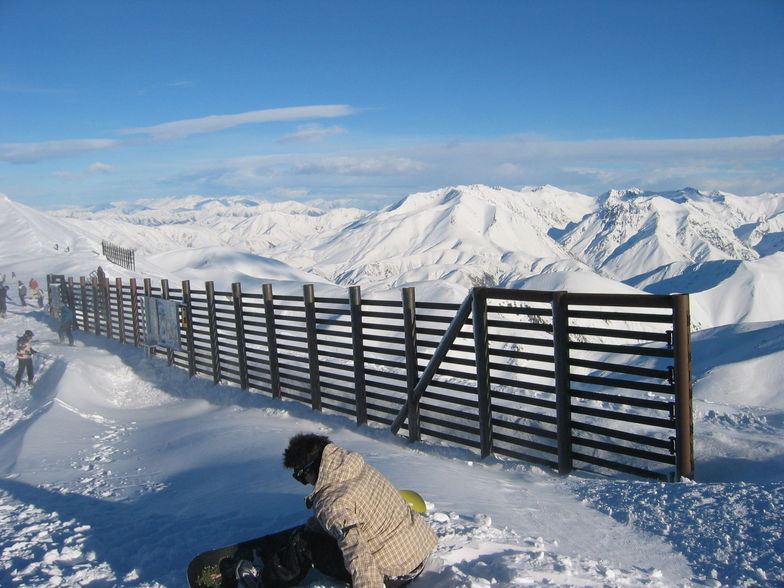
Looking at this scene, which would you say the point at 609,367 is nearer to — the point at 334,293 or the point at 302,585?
the point at 302,585

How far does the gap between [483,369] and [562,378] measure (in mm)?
1000

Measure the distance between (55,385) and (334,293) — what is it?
1222 cm

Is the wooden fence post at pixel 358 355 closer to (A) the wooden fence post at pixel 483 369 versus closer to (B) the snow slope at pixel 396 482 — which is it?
(B) the snow slope at pixel 396 482

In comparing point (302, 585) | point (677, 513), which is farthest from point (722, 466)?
point (302, 585)

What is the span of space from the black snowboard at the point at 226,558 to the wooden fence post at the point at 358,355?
15.2 feet

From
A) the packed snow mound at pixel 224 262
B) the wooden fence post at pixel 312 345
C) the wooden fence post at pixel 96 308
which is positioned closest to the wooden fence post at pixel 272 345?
the wooden fence post at pixel 312 345

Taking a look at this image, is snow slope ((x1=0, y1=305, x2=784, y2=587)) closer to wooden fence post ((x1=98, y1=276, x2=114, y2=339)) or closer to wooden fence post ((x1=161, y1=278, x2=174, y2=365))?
wooden fence post ((x1=161, y1=278, x2=174, y2=365))

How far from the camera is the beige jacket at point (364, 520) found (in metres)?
3.25

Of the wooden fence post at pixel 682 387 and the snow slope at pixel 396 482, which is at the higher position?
the wooden fence post at pixel 682 387

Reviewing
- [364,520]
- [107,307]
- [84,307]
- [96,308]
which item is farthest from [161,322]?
[364,520]

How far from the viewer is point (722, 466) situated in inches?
253

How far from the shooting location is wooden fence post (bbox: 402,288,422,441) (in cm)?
784

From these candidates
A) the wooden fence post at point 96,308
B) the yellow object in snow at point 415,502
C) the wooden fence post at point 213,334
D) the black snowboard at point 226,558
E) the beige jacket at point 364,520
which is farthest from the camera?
the wooden fence post at point 96,308

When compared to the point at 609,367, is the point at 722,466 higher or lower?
lower
